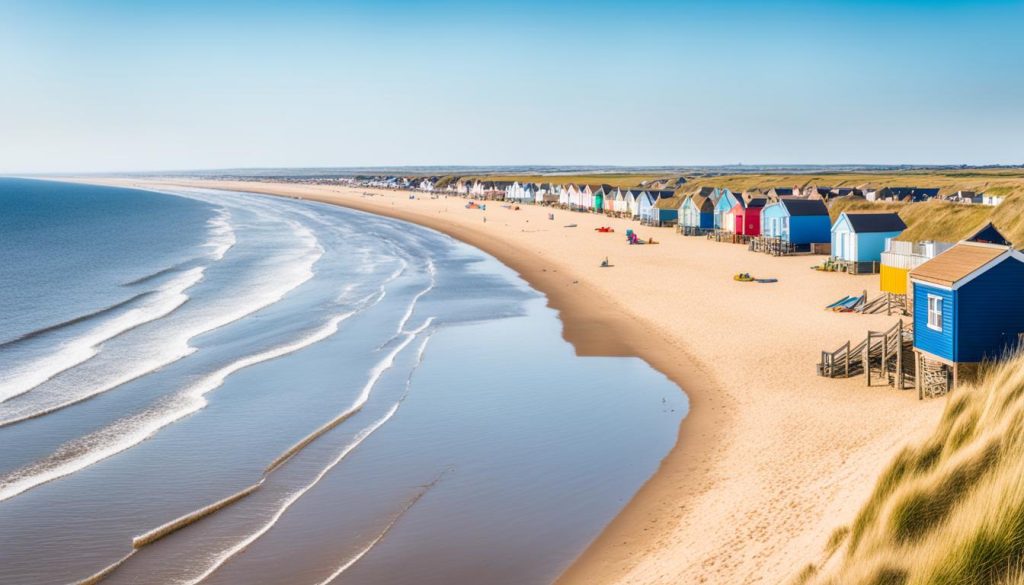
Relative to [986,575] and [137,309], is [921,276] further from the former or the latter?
[137,309]

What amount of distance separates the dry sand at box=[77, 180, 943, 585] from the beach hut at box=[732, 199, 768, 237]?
14.6 m

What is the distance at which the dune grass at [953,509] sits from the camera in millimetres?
6094

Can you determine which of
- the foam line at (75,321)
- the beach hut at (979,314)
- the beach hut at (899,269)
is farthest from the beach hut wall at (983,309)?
the foam line at (75,321)

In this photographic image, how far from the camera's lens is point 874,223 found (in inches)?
1833

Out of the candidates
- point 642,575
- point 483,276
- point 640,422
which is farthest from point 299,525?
point 483,276

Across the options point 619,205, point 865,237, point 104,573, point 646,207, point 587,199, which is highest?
point 587,199

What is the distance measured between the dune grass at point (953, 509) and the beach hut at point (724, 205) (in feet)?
195

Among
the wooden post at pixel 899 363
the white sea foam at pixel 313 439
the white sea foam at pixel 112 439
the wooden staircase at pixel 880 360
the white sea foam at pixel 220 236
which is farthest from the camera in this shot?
the white sea foam at pixel 220 236

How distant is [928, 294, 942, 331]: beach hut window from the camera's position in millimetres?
22147

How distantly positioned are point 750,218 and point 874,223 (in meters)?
20.4

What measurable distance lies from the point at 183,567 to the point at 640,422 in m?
12.0

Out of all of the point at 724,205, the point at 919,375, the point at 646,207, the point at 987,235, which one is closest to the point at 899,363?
the point at 919,375

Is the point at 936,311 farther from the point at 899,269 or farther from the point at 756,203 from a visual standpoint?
the point at 756,203

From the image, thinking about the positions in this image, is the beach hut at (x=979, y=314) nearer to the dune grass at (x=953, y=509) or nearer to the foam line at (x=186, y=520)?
the dune grass at (x=953, y=509)
